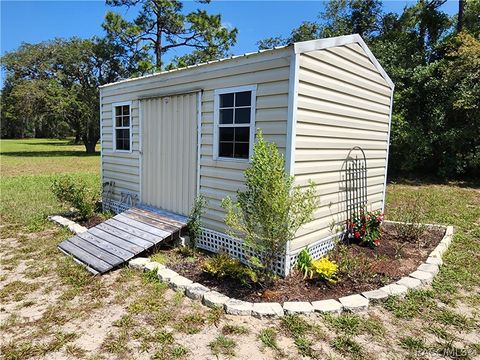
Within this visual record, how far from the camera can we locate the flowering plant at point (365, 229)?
16.6 feet

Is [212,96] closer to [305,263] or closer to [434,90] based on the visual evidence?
[305,263]

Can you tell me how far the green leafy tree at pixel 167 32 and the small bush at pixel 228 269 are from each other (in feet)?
56.5

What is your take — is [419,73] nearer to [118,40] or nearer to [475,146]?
[475,146]

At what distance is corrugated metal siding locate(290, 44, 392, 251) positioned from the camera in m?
3.97

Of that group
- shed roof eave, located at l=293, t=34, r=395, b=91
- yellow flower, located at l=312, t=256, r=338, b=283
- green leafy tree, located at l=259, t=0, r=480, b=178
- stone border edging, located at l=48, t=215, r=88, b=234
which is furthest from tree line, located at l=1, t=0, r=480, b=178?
stone border edging, located at l=48, t=215, r=88, b=234

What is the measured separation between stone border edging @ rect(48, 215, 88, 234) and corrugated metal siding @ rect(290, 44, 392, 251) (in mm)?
3868

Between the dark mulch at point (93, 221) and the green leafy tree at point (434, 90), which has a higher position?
the green leafy tree at point (434, 90)

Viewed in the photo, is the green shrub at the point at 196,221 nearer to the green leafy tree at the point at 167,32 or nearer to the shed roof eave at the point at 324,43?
the shed roof eave at the point at 324,43

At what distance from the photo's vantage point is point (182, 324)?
9.77ft

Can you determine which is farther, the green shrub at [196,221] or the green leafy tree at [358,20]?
the green leafy tree at [358,20]

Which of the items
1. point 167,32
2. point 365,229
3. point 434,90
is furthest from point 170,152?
point 167,32

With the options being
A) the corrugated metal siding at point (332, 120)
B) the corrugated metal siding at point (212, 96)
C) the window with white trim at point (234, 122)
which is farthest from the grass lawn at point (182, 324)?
the window with white trim at point (234, 122)

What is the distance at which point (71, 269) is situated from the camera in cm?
418

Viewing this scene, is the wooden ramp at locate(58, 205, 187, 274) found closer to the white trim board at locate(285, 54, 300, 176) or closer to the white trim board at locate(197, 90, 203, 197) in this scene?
the white trim board at locate(197, 90, 203, 197)
